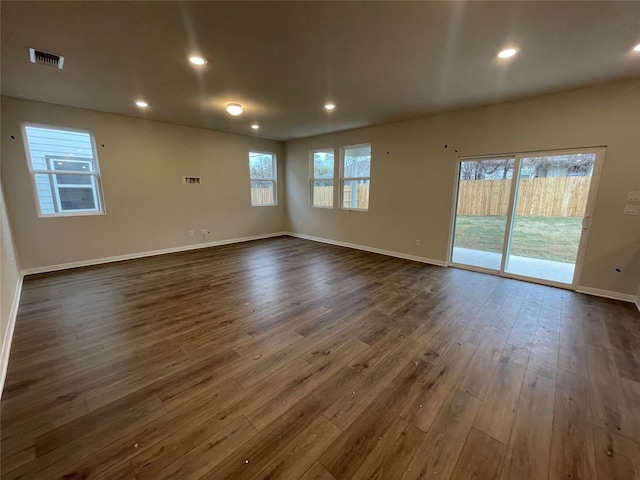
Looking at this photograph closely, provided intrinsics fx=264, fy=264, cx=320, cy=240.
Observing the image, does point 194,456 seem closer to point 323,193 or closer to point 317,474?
point 317,474

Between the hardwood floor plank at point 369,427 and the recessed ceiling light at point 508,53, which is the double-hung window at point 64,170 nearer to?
the hardwood floor plank at point 369,427

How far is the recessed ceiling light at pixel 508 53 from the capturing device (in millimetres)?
2459

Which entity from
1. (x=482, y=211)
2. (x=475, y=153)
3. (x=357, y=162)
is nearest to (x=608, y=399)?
(x=482, y=211)

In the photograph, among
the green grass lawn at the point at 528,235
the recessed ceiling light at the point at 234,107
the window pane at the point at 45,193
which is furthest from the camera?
the window pane at the point at 45,193

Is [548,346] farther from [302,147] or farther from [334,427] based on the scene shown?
[302,147]

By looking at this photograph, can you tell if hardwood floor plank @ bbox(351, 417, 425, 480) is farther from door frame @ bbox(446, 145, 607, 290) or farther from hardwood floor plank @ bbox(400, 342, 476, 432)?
door frame @ bbox(446, 145, 607, 290)

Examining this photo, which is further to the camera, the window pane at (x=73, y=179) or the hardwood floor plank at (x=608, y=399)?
the window pane at (x=73, y=179)

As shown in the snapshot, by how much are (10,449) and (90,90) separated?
159 inches

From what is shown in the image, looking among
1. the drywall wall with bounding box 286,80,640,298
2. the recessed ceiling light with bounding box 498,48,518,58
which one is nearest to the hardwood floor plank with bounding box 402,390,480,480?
the recessed ceiling light with bounding box 498,48,518,58

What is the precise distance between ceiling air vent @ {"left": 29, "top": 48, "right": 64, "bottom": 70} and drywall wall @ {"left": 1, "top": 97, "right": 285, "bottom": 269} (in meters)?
1.96

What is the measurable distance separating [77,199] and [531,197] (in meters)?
7.41

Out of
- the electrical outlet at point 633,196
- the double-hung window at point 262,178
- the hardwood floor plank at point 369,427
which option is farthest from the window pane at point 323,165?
the hardwood floor plank at point 369,427

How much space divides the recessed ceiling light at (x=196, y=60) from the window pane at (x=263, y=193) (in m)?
4.21

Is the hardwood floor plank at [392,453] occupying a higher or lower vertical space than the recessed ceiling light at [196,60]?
lower
